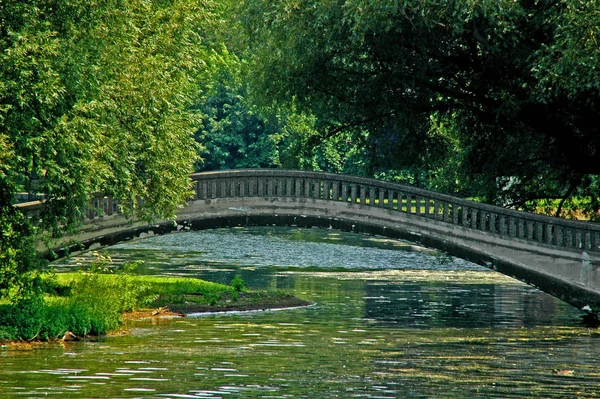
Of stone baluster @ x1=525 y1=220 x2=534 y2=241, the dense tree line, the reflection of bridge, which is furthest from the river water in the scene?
the dense tree line

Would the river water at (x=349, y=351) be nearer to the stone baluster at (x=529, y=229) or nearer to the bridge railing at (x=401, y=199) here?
the stone baluster at (x=529, y=229)

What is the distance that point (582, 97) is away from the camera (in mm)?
28219

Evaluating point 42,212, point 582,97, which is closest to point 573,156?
point 582,97

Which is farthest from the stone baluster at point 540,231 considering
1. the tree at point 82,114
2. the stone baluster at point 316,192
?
the tree at point 82,114

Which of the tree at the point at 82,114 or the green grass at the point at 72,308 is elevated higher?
the tree at the point at 82,114

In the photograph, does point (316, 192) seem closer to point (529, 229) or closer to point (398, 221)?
point (398, 221)

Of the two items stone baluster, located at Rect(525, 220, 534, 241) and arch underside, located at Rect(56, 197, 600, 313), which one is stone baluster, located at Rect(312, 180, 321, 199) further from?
stone baluster, located at Rect(525, 220, 534, 241)

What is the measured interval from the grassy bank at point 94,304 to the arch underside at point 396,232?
202cm

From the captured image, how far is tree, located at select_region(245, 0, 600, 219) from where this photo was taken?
26250mm

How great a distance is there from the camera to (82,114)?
2370 cm

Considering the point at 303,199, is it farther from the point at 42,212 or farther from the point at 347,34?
the point at 42,212

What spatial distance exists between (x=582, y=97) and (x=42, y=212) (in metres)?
13.5

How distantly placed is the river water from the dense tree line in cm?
315

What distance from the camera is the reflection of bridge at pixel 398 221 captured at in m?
29.2
